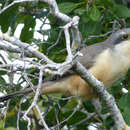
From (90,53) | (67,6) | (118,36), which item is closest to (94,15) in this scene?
(67,6)

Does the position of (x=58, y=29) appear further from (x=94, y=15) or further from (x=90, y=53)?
(x=94, y=15)

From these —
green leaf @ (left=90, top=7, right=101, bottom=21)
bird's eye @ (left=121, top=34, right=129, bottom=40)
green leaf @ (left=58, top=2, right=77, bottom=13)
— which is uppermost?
green leaf @ (left=58, top=2, right=77, bottom=13)

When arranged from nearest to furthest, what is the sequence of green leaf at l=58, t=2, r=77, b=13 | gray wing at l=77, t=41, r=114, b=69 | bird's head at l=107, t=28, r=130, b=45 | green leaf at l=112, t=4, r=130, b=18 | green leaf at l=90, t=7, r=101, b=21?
green leaf at l=90, t=7, r=101, b=21, green leaf at l=58, t=2, r=77, b=13, green leaf at l=112, t=4, r=130, b=18, gray wing at l=77, t=41, r=114, b=69, bird's head at l=107, t=28, r=130, b=45

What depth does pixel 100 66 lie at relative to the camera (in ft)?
15.1

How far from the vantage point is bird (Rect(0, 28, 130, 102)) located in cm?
463

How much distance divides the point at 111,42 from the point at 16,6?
134 cm

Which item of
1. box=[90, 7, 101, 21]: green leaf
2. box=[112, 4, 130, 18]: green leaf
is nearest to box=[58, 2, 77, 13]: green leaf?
box=[90, 7, 101, 21]: green leaf

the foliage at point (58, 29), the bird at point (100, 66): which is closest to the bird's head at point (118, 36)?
the bird at point (100, 66)

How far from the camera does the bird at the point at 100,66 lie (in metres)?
4.63

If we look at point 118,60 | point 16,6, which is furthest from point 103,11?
point 16,6

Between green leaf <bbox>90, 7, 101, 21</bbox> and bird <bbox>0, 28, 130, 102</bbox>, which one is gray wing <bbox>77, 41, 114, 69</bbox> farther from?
green leaf <bbox>90, 7, 101, 21</bbox>

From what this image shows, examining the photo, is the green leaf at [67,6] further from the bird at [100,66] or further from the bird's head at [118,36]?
the bird's head at [118,36]

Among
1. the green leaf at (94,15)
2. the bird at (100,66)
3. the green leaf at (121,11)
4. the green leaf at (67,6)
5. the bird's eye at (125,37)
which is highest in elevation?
the green leaf at (67,6)

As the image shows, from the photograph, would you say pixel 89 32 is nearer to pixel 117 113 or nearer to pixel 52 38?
pixel 52 38
